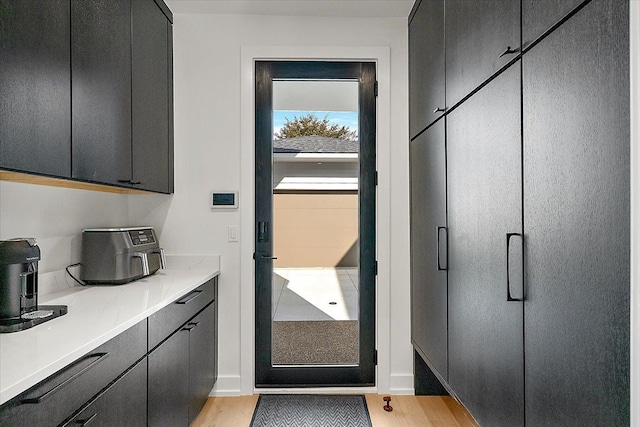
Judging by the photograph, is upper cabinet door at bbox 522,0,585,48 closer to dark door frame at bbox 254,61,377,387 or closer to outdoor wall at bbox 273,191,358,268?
dark door frame at bbox 254,61,377,387

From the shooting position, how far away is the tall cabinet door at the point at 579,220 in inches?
41.9

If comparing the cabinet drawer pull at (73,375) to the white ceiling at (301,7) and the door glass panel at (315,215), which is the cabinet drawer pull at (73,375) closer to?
the door glass panel at (315,215)

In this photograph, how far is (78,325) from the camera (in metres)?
1.62

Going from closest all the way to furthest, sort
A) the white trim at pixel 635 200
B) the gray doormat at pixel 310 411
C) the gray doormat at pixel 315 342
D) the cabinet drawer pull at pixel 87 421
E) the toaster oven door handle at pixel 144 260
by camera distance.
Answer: the white trim at pixel 635 200 < the cabinet drawer pull at pixel 87 421 < the toaster oven door handle at pixel 144 260 < the gray doormat at pixel 310 411 < the gray doormat at pixel 315 342

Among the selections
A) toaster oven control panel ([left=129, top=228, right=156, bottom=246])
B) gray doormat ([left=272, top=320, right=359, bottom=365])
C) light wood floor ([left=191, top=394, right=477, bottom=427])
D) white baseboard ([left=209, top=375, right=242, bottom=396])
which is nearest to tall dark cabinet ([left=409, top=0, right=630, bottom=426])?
light wood floor ([left=191, top=394, right=477, bottom=427])

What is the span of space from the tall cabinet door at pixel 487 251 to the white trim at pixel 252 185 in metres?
0.94

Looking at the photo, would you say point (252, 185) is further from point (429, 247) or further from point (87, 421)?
point (87, 421)

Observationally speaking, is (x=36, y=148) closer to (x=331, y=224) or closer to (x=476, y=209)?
(x=476, y=209)

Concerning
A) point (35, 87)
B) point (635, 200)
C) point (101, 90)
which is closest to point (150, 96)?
point (101, 90)

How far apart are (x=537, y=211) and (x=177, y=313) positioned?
168 cm

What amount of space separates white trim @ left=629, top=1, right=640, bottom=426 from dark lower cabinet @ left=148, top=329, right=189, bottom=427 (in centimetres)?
169

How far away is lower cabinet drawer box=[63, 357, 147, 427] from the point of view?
57.8 inches

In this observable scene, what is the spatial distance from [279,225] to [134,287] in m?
1.11

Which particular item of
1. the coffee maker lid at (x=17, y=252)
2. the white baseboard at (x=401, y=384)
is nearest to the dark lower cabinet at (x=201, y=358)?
the coffee maker lid at (x=17, y=252)
